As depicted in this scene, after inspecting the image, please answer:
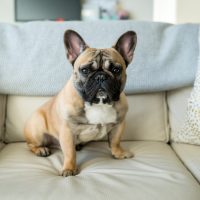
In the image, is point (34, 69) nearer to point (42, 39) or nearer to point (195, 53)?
point (42, 39)

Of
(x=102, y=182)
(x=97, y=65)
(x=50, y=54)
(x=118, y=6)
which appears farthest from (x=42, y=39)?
(x=118, y=6)

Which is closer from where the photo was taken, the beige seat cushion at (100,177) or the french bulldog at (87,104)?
the beige seat cushion at (100,177)

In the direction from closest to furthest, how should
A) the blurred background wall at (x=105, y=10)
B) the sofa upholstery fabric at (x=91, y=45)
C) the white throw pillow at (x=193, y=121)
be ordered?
the white throw pillow at (x=193, y=121) → the sofa upholstery fabric at (x=91, y=45) → the blurred background wall at (x=105, y=10)

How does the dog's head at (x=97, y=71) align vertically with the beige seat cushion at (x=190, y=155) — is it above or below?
above

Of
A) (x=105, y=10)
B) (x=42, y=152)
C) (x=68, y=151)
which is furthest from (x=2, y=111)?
(x=105, y=10)

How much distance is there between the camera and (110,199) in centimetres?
86

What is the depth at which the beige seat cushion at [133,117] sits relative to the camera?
4.79 ft

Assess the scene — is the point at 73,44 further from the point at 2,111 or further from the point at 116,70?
the point at 2,111

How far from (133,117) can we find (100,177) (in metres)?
0.52

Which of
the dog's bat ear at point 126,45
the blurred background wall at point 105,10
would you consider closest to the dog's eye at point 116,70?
the dog's bat ear at point 126,45

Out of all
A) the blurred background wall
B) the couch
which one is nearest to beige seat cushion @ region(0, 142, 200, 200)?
the couch

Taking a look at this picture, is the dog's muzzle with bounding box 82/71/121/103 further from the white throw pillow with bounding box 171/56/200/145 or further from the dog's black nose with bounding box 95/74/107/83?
the white throw pillow with bounding box 171/56/200/145

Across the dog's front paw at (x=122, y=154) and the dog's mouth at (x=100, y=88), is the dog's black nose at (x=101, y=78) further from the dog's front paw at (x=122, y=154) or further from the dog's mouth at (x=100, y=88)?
the dog's front paw at (x=122, y=154)

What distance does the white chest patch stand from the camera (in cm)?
118
